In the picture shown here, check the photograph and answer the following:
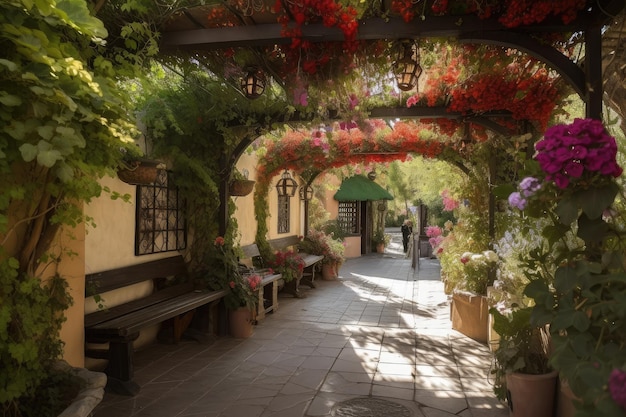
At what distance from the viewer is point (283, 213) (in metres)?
10.9

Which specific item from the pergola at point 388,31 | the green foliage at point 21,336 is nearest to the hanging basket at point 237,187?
the pergola at point 388,31

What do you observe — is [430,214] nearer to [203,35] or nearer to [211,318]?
[211,318]

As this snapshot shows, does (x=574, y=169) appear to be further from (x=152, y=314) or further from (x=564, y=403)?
(x=152, y=314)

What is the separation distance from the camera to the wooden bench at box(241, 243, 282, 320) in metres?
6.83

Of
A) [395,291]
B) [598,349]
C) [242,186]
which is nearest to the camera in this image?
[598,349]

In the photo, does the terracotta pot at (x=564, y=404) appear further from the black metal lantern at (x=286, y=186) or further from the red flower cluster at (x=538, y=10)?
the black metal lantern at (x=286, y=186)

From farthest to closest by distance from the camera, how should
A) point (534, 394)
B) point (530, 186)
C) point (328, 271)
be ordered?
1. point (328, 271)
2. point (534, 394)
3. point (530, 186)

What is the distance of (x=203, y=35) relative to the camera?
3.45m

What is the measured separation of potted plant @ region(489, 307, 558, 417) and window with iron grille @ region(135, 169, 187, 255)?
12.7 ft

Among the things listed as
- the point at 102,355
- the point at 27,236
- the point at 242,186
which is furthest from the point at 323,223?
the point at 27,236

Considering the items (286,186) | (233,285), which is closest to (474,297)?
(233,285)

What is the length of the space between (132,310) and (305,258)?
18.6 ft

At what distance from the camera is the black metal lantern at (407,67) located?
3.54 m

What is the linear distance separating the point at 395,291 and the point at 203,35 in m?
7.27
